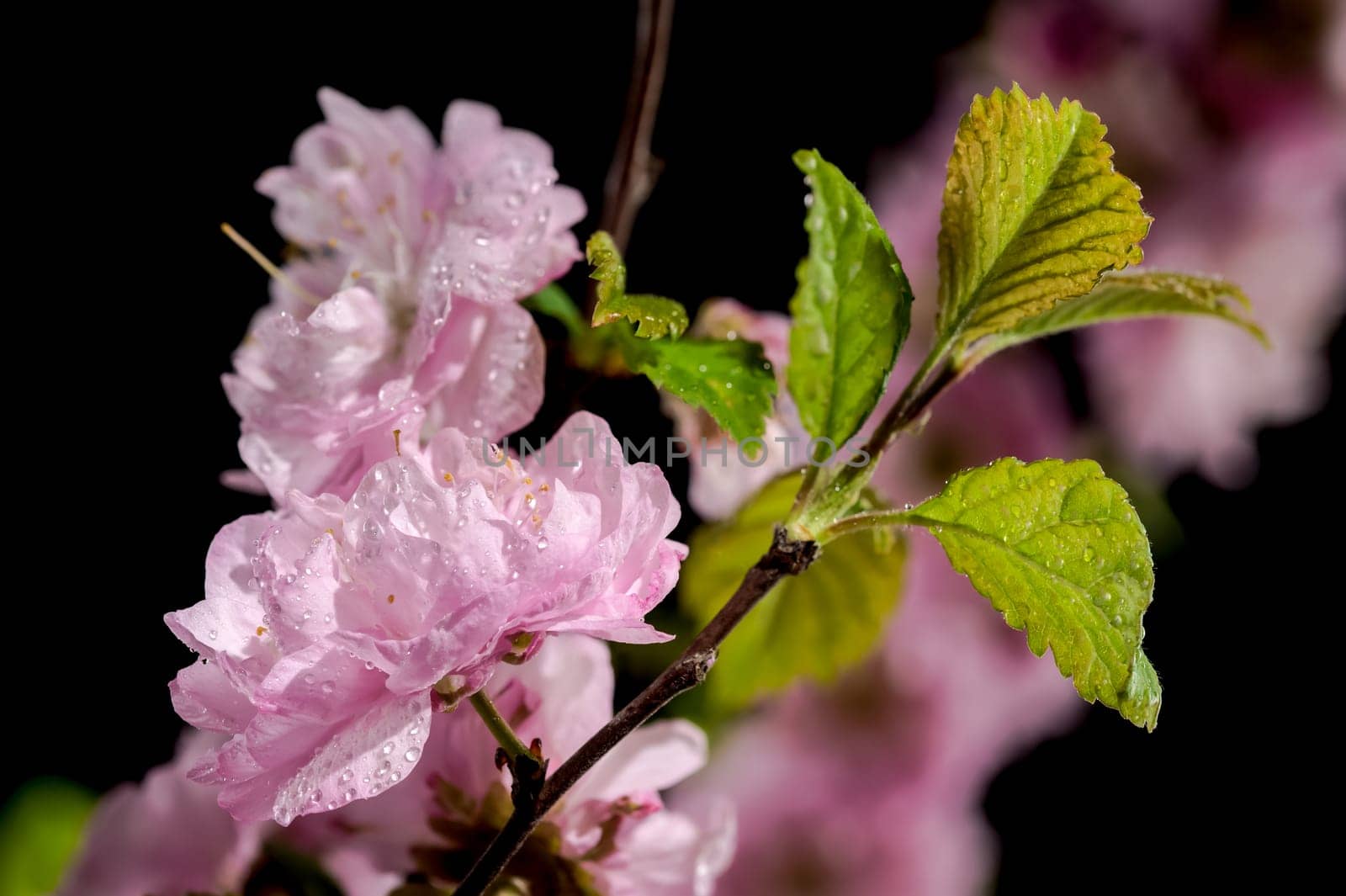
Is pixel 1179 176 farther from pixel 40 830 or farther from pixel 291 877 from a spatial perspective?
pixel 40 830

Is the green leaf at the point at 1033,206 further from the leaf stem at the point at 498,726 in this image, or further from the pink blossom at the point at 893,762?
the pink blossom at the point at 893,762

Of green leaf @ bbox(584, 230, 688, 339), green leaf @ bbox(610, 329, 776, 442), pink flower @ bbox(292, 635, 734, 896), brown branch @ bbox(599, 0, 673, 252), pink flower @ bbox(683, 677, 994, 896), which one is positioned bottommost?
pink flower @ bbox(683, 677, 994, 896)

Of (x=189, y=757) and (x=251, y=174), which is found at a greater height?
(x=251, y=174)

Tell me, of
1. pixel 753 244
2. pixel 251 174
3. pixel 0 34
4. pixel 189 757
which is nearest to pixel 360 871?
pixel 189 757

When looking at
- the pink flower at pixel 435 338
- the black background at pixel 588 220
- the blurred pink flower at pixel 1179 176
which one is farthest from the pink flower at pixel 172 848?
the blurred pink flower at pixel 1179 176

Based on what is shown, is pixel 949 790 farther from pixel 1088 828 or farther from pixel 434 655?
pixel 434 655

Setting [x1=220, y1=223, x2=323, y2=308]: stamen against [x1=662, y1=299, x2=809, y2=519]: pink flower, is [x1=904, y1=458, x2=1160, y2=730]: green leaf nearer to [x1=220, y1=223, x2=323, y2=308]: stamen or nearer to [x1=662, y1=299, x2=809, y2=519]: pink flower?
[x1=662, y1=299, x2=809, y2=519]: pink flower

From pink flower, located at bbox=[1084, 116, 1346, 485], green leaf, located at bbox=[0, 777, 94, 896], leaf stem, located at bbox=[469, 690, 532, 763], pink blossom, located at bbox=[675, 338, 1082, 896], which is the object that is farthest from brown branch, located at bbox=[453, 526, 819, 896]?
pink flower, located at bbox=[1084, 116, 1346, 485]
